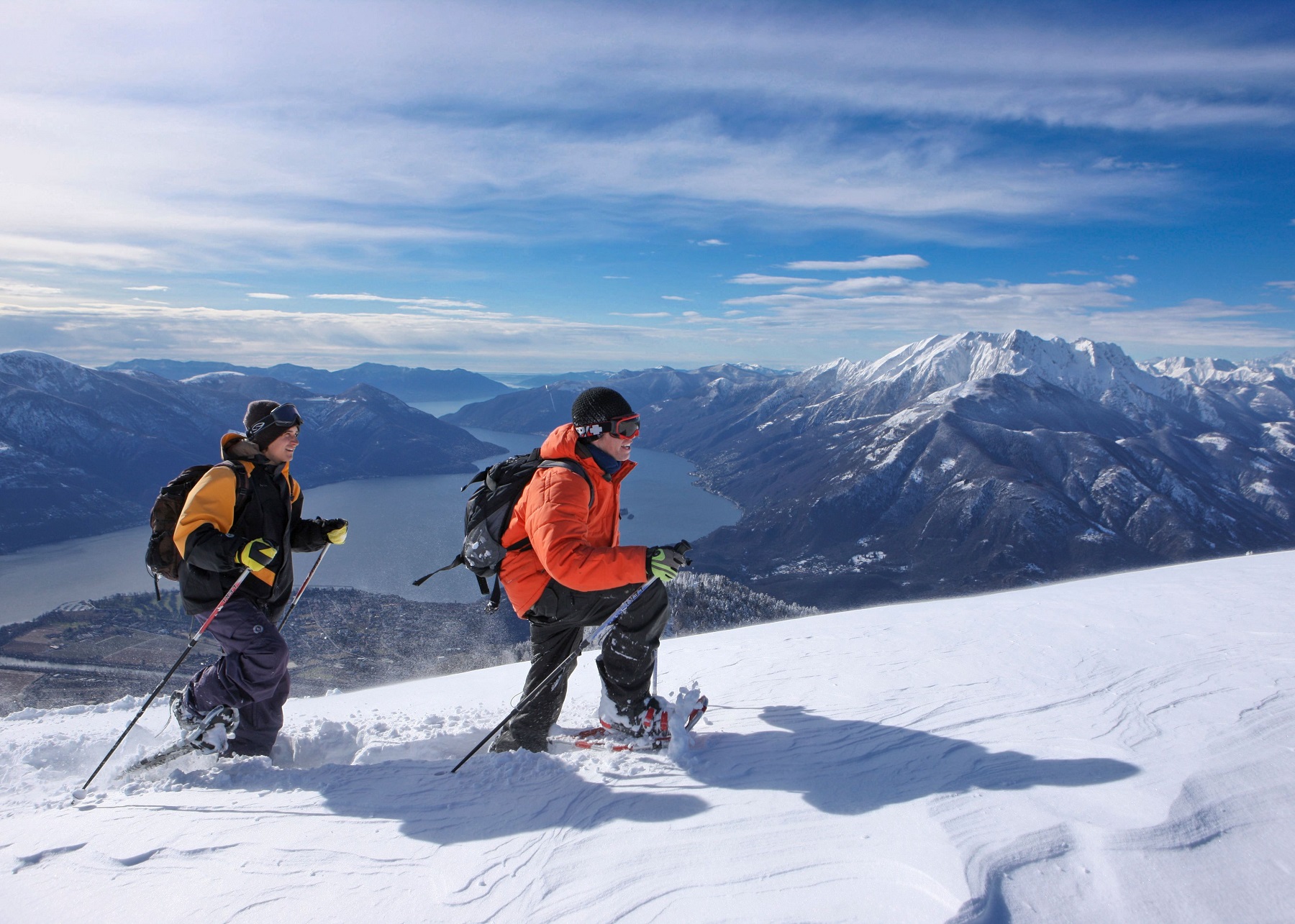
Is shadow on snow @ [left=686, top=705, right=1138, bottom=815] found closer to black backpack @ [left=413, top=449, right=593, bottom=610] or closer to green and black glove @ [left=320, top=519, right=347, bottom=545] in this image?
black backpack @ [left=413, top=449, right=593, bottom=610]

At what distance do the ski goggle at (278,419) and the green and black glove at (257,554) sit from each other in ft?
2.92

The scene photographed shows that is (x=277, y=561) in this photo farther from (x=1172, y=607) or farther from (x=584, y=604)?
(x=1172, y=607)

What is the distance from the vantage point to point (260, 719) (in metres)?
4.43

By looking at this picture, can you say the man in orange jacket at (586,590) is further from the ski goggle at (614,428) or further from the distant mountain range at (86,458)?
the distant mountain range at (86,458)

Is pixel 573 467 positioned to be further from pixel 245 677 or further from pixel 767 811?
pixel 245 677

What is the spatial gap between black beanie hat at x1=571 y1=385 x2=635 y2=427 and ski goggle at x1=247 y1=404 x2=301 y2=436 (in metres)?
2.15

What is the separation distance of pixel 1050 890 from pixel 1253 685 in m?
3.31

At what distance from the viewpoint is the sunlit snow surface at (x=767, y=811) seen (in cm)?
240

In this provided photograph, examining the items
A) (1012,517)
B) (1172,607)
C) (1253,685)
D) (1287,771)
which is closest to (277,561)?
(1287,771)

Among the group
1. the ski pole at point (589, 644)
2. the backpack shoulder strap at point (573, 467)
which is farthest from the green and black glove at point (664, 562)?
the backpack shoulder strap at point (573, 467)

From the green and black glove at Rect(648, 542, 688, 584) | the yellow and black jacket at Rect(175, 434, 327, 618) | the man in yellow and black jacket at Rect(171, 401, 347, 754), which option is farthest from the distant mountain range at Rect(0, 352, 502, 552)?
the green and black glove at Rect(648, 542, 688, 584)

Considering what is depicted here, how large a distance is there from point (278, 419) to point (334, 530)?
0.97 metres

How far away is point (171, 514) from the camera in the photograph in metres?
4.39

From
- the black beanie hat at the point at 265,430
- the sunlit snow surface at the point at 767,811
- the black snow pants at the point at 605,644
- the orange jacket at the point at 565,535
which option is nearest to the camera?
the sunlit snow surface at the point at 767,811
